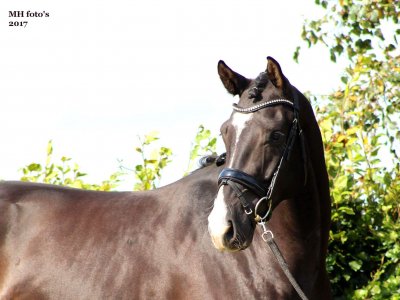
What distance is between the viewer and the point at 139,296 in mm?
4832

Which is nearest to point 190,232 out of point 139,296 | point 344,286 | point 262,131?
point 139,296

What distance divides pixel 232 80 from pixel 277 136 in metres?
0.45

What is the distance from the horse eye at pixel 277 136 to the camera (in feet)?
14.2

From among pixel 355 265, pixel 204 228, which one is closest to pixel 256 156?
pixel 204 228

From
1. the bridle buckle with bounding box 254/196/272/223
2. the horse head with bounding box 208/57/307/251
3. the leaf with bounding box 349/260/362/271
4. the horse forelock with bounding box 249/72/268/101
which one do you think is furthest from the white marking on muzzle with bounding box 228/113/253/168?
the leaf with bounding box 349/260/362/271

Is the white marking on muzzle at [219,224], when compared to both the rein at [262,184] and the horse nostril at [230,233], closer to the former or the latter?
the horse nostril at [230,233]

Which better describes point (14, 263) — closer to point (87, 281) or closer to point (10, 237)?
point (10, 237)

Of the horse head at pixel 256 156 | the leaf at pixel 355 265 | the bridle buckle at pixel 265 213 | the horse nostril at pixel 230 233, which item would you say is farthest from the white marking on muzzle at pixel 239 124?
the leaf at pixel 355 265

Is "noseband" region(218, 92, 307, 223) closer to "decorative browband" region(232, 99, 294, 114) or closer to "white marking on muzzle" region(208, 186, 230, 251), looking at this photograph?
"decorative browband" region(232, 99, 294, 114)

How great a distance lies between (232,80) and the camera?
15.1ft

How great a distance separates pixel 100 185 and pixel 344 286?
2059mm

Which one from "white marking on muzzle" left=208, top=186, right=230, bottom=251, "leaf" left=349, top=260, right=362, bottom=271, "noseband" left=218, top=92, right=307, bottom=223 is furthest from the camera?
"leaf" left=349, top=260, right=362, bottom=271

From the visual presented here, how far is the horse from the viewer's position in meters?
4.29

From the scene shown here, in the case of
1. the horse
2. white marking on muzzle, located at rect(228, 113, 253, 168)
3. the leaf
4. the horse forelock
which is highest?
the horse forelock
